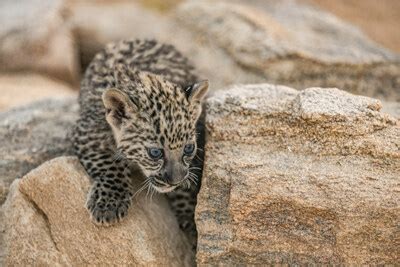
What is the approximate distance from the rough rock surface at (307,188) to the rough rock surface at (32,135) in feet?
8.05

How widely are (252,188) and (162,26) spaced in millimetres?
7998

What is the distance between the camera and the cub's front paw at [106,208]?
6684mm

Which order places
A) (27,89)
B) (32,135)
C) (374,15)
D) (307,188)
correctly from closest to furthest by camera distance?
1. (307,188)
2. (32,135)
3. (27,89)
4. (374,15)

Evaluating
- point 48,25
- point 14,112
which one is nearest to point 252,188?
point 14,112

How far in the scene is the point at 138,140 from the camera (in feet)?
22.5

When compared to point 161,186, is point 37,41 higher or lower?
lower

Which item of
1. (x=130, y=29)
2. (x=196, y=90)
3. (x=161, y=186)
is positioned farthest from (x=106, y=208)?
(x=130, y=29)

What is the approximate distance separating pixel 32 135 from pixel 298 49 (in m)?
4.54

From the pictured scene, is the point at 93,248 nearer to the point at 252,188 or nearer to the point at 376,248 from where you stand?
the point at 252,188

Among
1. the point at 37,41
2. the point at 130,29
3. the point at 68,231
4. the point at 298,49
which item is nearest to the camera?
the point at 68,231

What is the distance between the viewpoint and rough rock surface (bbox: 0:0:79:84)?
13.6 metres

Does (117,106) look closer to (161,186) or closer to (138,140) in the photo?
(138,140)

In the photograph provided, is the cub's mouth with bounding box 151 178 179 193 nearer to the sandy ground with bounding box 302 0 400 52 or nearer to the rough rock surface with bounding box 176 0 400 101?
the rough rock surface with bounding box 176 0 400 101

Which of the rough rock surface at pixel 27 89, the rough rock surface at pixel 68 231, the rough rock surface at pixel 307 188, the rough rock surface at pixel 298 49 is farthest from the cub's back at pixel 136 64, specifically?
the rough rock surface at pixel 27 89
